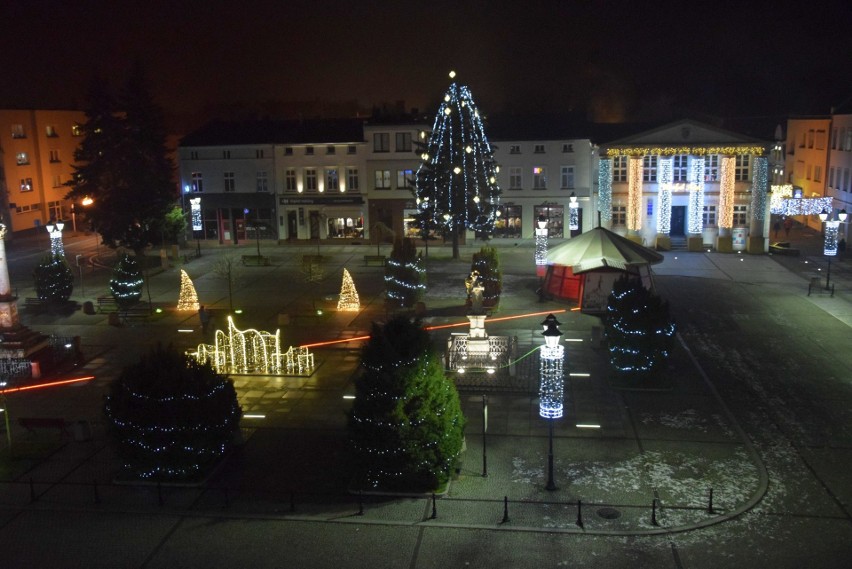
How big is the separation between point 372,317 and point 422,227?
15404mm

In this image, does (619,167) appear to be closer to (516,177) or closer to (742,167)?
(516,177)

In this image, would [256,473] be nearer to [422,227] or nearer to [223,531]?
[223,531]

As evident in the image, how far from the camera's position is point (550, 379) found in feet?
57.1

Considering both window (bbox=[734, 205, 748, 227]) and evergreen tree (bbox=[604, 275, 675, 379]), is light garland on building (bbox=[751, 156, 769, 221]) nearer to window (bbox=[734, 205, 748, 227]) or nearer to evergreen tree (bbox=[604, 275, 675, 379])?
window (bbox=[734, 205, 748, 227])

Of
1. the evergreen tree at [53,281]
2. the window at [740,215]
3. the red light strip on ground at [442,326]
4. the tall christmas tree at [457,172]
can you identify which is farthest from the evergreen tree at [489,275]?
the window at [740,215]

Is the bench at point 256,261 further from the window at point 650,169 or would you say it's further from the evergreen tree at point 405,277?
the window at point 650,169

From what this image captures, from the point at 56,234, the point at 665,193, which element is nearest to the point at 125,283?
the point at 56,234

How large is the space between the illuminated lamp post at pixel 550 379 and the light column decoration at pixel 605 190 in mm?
32713

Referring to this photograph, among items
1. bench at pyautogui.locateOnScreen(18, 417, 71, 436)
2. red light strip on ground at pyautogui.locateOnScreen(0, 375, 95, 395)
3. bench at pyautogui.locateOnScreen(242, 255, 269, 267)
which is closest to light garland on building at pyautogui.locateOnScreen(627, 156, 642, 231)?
bench at pyautogui.locateOnScreen(242, 255, 269, 267)

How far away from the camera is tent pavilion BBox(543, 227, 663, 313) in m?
32.6

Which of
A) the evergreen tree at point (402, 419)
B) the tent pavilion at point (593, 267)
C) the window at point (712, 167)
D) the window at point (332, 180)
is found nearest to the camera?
the evergreen tree at point (402, 419)

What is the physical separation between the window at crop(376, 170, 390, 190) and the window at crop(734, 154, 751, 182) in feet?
72.5

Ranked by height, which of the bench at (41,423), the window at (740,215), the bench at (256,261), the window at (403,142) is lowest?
the bench at (41,423)

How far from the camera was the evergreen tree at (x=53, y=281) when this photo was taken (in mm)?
33688
